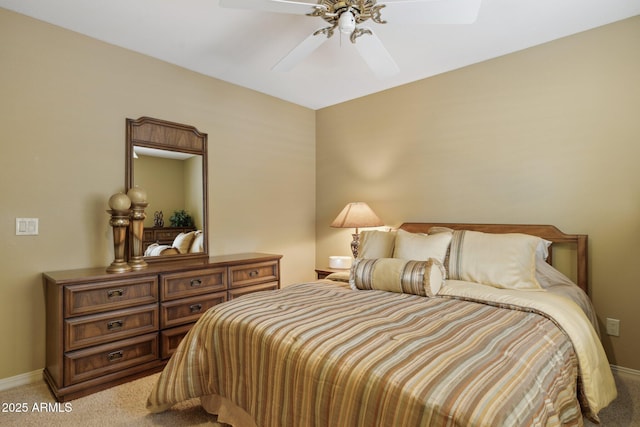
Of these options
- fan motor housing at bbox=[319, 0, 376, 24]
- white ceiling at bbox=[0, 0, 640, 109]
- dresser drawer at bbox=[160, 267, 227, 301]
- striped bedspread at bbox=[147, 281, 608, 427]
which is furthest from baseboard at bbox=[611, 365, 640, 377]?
dresser drawer at bbox=[160, 267, 227, 301]

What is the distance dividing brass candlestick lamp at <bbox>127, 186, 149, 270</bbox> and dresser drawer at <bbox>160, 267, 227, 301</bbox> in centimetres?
23

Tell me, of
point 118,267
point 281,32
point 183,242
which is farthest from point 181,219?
point 281,32

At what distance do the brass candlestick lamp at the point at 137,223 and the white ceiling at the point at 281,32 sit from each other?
1.18 meters

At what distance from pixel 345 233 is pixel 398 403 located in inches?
119

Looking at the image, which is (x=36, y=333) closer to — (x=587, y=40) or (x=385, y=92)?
(x=385, y=92)

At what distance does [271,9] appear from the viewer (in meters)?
1.78

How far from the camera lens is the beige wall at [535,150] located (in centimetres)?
239

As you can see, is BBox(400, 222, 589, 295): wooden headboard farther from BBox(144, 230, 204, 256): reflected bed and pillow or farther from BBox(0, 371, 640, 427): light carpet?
BBox(144, 230, 204, 256): reflected bed and pillow

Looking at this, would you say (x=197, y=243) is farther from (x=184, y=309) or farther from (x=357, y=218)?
(x=357, y=218)

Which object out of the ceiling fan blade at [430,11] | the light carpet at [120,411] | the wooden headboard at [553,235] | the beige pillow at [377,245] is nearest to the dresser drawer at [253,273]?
the beige pillow at [377,245]

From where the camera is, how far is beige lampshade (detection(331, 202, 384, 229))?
339cm

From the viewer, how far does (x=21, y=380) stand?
231 centimetres

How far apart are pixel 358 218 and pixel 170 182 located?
69.5 inches

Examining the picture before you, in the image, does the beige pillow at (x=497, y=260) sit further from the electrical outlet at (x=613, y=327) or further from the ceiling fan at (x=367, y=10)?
the ceiling fan at (x=367, y=10)
